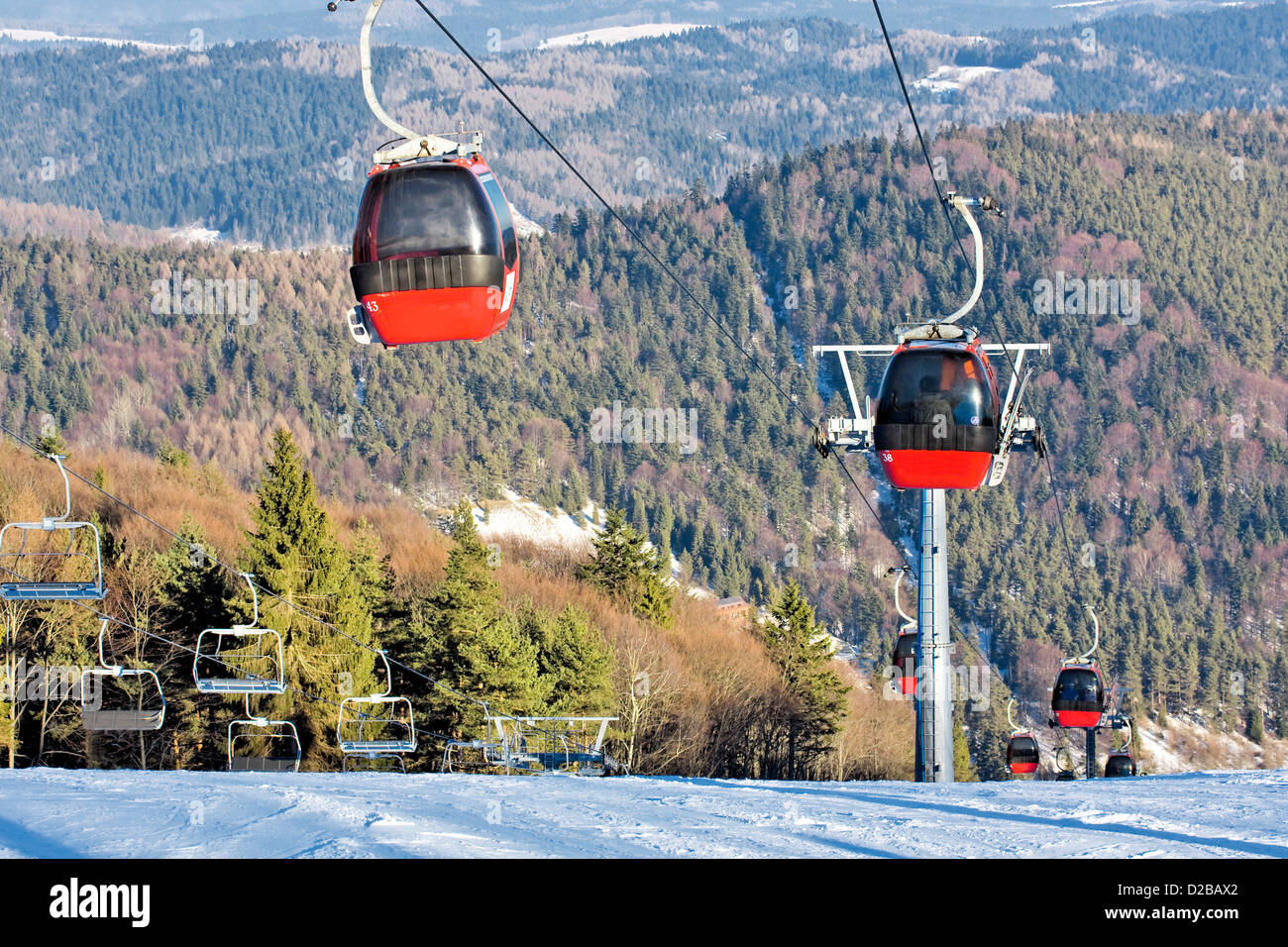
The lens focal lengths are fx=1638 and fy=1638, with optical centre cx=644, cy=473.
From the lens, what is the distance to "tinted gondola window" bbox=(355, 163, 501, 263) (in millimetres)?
→ 11391

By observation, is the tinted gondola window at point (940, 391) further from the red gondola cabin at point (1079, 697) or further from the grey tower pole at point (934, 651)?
the red gondola cabin at point (1079, 697)

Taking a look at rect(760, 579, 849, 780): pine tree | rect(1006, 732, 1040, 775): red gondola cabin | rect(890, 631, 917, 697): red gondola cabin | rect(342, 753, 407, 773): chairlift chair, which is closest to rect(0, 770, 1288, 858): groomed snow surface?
rect(890, 631, 917, 697): red gondola cabin

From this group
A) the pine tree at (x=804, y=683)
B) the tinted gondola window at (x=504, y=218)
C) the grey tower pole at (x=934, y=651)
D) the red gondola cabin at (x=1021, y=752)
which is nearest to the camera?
the tinted gondola window at (x=504, y=218)

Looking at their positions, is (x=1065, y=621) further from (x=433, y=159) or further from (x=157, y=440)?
(x=433, y=159)

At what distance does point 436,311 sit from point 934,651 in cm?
1810

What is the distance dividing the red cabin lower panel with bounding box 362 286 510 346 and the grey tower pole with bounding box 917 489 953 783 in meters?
16.6

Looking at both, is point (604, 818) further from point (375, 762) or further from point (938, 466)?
point (375, 762)

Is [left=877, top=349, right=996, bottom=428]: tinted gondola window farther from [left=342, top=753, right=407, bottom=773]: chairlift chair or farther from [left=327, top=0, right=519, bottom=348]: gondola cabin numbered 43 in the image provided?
[left=342, top=753, right=407, bottom=773]: chairlift chair

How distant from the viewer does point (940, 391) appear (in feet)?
65.3

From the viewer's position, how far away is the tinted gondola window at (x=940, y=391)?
19.9 m

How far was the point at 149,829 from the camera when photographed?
9227mm

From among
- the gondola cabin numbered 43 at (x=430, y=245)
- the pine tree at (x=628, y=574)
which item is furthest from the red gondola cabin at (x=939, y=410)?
the pine tree at (x=628, y=574)

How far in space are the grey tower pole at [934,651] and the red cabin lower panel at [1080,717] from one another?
9.85m
